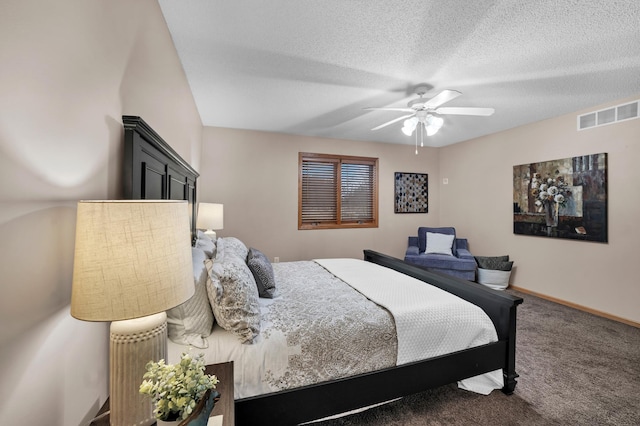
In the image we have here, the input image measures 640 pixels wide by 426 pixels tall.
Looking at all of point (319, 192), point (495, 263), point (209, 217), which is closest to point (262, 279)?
point (209, 217)

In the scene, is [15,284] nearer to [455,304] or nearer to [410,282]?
[455,304]

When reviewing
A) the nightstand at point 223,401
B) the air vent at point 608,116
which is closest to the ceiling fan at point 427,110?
the air vent at point 608,116

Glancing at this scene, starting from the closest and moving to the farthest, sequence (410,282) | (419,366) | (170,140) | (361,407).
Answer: (361,407) → (419,366) → (170,140) → (410,282)

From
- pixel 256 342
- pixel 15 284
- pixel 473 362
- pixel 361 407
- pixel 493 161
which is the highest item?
pixel 493 161

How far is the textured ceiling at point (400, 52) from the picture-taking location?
1760 mm

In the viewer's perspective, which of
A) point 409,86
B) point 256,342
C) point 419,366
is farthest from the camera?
point 409,86

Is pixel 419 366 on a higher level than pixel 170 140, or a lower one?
lower

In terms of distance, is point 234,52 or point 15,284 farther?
point 234,52

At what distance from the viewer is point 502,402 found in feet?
5.99

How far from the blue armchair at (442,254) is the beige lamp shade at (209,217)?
3202 millimetres

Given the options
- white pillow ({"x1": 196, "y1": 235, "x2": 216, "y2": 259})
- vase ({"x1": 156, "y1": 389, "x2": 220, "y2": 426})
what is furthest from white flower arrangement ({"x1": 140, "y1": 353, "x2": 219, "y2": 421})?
white pillow ({"x1": 196, "y1": 235, "x2": 216, "y2": 259})

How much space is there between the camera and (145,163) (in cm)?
133

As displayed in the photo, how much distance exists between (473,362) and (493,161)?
13.0 ft

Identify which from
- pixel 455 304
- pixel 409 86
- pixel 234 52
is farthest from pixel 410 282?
pixel 234 52
